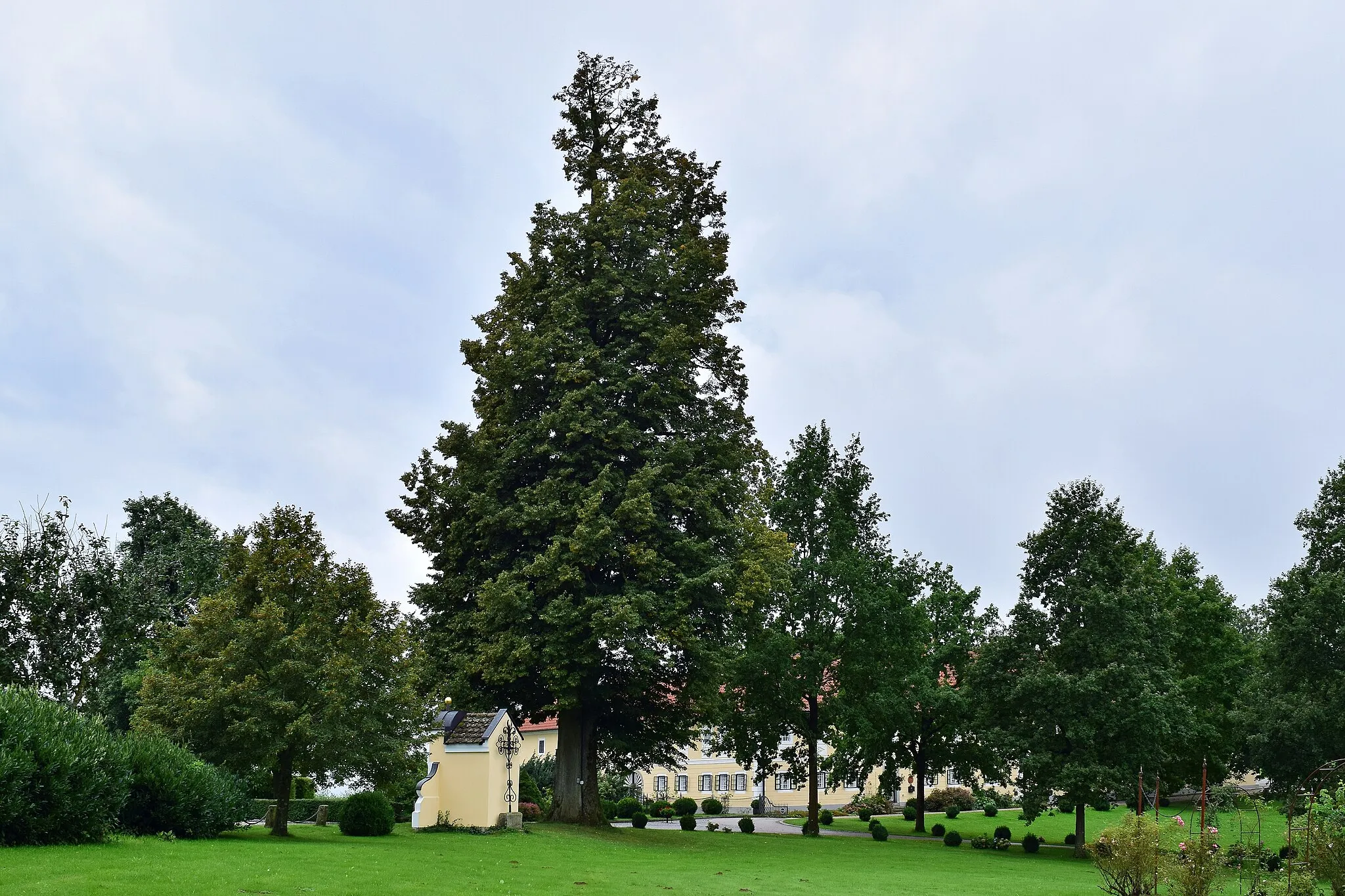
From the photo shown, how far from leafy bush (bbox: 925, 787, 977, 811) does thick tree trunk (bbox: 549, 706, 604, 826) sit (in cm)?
3874

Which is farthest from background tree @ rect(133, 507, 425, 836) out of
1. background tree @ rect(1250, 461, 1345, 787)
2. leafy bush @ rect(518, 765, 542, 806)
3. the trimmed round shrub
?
background tree @ rect(1250, 461, 1345, 787)

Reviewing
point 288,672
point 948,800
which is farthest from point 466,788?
point 948,800

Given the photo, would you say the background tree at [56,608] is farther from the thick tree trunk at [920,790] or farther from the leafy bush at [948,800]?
the leafy bush at [948,800]

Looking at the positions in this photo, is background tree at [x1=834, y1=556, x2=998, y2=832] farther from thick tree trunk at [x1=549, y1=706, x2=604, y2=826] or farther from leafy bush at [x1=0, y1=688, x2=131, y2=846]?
leafy bush at [x1=0, y1=688, x2=131, y2=846]

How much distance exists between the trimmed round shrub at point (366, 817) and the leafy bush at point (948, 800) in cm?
4549

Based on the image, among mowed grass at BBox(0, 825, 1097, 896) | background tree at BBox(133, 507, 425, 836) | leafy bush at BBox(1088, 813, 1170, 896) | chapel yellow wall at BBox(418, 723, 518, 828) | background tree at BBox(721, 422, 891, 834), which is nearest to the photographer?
mowed grass at BBox(0, 825, 1097, 896)

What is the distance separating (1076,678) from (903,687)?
8.16 m

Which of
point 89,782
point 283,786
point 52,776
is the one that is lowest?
point 283,786

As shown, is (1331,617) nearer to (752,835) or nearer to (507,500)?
(752,835)

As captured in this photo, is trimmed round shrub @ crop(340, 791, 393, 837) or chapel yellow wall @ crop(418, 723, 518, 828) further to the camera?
chapel yellow wall @ crop(418, 723, 518, 828)

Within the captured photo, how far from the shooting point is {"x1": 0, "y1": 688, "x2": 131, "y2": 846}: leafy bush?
48.7 ft

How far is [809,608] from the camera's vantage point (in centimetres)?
3844

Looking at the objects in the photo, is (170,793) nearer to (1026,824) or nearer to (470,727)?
(470,727)

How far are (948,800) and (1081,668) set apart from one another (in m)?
33.9
